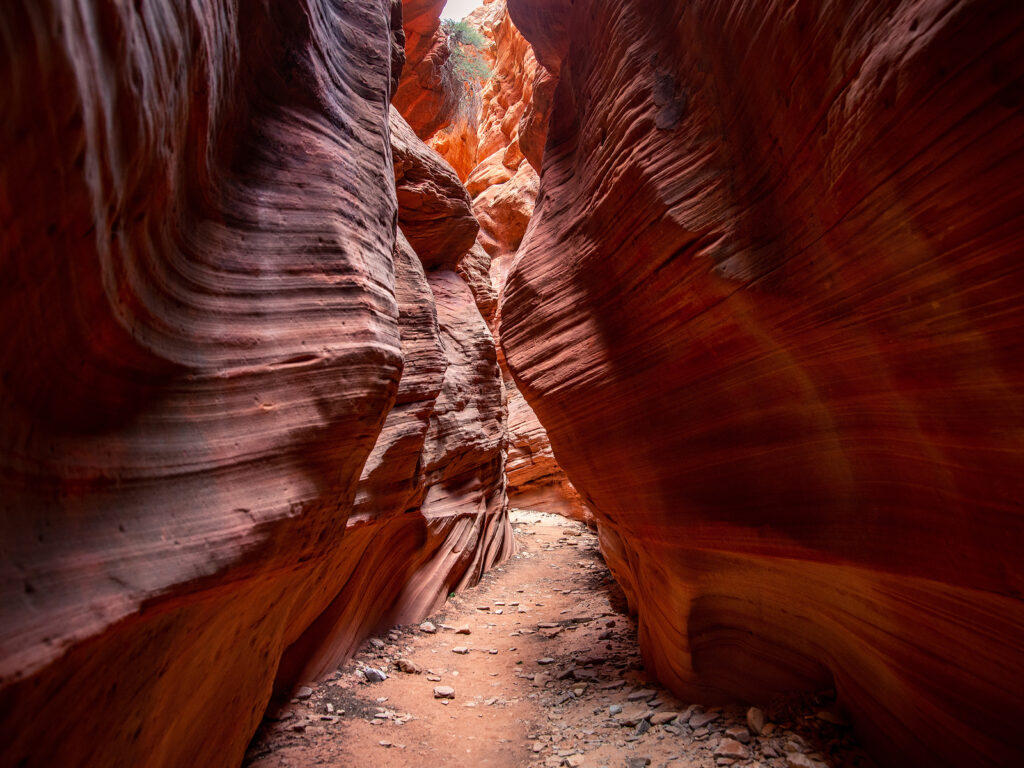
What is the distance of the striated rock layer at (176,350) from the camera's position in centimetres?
137

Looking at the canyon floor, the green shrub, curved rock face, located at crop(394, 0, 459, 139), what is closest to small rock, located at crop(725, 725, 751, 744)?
the canyon floor

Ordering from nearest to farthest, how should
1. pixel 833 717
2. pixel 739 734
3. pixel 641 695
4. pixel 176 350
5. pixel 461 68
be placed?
pixel 176 350
pixel 833 717
pixel 739 734
pixel 641 695
pixel 461 68

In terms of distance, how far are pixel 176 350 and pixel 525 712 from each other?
3.90 m

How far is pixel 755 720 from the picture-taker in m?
3.24

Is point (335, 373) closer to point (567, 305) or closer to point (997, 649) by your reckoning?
point (567, 305)

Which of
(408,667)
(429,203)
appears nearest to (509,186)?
(429,203)

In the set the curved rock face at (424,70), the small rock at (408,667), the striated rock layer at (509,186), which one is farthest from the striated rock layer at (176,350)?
the striated rock layer at (509,186)

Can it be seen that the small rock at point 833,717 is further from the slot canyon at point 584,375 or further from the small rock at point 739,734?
the small rock at point 739,734

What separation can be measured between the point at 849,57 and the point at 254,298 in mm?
2561

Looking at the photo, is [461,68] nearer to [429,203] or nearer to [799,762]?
[429,203]

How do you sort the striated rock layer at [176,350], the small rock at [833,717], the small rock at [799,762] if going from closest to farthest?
1. the striated rock layer at [176,350]
2. the small rock at [799,762]
3. the small rock at [833,717]

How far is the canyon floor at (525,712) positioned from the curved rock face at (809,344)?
0.91 ft

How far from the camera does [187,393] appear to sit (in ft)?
6.76

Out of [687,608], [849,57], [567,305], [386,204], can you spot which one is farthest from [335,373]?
[687,608]
